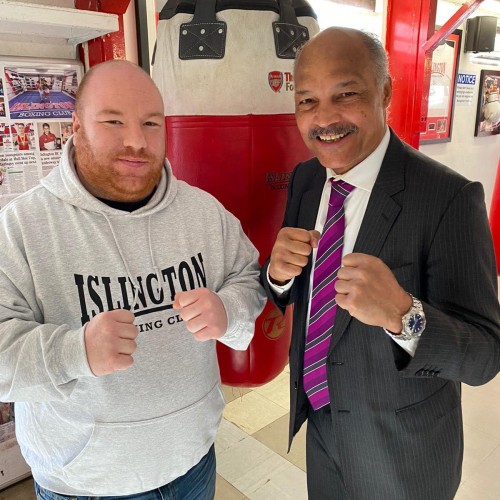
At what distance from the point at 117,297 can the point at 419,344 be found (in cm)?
65

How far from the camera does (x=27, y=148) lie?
1828 millimetres

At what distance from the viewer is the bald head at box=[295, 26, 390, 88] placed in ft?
3.82

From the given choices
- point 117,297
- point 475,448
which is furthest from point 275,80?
point 475,448

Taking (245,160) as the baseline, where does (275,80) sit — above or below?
above

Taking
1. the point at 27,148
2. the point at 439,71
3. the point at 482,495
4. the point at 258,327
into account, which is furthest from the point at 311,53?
the point at 439,71

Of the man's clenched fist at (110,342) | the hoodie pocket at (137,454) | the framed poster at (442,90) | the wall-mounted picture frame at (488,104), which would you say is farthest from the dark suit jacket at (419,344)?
the wall-mounted picture frame at (488,104)

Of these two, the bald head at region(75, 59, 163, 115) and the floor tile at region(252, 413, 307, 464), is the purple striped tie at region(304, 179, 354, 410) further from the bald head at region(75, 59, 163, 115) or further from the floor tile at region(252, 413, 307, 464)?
the floor tile at region(252, 413, 307, 464)

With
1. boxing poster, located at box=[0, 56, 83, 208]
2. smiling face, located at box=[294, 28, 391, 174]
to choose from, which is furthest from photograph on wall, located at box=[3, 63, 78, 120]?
smiling face, located at box=[294, 28, 391, 174]

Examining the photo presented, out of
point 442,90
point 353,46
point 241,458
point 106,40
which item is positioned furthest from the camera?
point 442,90

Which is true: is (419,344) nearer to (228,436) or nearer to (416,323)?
(416,323)

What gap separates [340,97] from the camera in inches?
46.9

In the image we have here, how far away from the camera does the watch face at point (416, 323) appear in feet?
Result: 3.02

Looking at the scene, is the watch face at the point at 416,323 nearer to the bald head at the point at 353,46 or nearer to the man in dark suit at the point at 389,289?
the man in dark suit at the point at 389,289

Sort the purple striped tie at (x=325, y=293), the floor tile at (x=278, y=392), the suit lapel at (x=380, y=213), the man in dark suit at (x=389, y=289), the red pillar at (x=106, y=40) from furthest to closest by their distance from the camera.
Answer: the floor tile at (x=278, y=392) < the red pillar at (x=106, y=40) < the purple striped tie at (x=325, y=293) < the suit lapel at (x=380, y=213) < the man in dark suit at (x=389, y=289)
